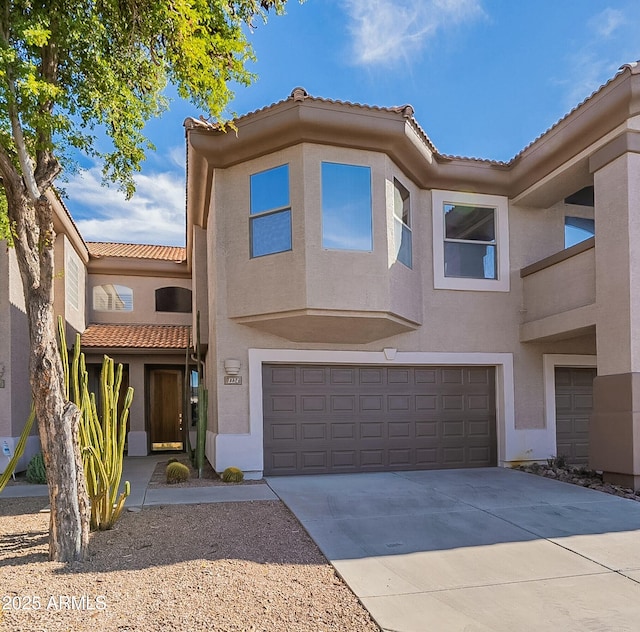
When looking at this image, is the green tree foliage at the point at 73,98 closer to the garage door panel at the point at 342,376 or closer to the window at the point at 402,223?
the window at the point at 402,223

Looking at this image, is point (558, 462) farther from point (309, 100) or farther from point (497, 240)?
point (309, 100)

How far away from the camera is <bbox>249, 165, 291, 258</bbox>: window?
34.1ft

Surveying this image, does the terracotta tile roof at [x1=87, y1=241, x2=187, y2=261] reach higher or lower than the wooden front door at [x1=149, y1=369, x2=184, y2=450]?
higher

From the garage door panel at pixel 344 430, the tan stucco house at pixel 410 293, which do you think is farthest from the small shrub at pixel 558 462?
the garage door panel at pixel 344 430

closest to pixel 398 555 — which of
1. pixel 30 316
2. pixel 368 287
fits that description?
pixel 30 316

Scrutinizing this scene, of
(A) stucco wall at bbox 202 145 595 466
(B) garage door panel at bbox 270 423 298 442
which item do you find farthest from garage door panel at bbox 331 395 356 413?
(A) stucco wall at bbox 202 145 595 466

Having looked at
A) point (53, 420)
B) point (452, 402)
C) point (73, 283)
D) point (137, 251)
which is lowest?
point (452, 402)

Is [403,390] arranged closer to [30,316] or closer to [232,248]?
[232,248]

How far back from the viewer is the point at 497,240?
40.2ft

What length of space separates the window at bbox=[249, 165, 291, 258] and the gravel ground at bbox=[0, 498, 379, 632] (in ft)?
17.2

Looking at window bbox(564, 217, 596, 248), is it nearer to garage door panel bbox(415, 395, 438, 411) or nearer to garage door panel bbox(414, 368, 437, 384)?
garage door panel bbox(414, 368, 437, 384)

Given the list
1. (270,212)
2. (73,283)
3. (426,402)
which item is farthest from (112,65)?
A: (73,283)

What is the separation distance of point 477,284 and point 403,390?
9.30 ft

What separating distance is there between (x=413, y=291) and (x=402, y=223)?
55.3 inches
